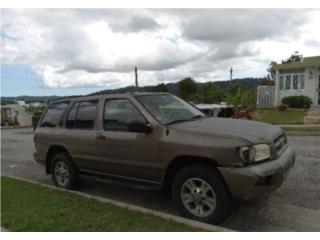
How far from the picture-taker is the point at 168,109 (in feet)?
18.8

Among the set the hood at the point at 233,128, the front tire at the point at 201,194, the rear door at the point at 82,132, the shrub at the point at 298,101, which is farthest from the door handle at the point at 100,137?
the shrub at the point at 298,101

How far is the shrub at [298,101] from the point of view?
24969mm

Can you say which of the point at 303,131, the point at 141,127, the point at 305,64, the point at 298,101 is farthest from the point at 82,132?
the point at 305,64

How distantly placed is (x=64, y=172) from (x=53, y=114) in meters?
1.17

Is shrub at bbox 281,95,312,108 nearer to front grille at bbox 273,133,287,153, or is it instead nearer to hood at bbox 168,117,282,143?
front grille at bbox 273,133,287,153

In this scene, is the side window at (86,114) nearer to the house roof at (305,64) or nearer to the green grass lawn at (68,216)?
the green grass lawn at (68,216)

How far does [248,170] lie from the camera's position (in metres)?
4.39

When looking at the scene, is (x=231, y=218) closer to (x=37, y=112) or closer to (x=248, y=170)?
(x=248, y=170)

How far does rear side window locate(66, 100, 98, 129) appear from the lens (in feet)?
20.8

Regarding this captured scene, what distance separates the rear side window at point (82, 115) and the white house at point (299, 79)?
71.9 ft

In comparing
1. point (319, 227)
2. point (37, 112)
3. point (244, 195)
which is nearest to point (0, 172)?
point (244, 195)

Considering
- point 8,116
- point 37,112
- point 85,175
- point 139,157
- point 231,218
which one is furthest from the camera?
point 8,116

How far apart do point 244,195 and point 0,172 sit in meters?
6.98

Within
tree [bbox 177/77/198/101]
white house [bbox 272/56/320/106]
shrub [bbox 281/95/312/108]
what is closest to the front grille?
shrub [bbox 281/95/312/108]
